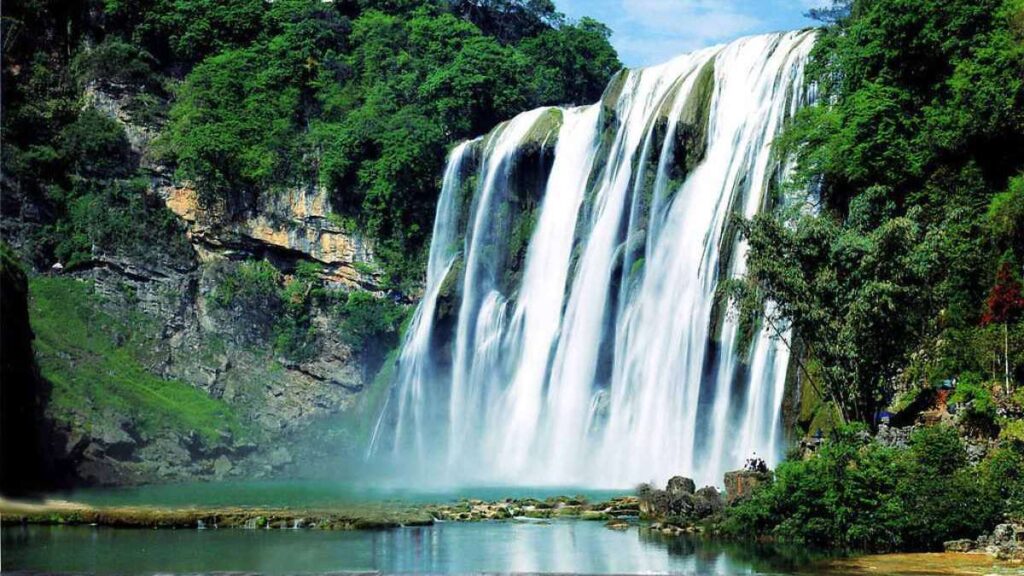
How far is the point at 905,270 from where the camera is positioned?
2203cm

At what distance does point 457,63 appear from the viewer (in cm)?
4878

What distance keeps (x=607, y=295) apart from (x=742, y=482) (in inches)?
550

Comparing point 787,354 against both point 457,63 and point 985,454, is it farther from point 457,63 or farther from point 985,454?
point 457,63

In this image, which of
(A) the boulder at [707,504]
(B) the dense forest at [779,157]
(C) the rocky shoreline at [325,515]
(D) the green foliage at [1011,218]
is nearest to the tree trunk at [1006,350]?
(B) the dense forest at [779,157]

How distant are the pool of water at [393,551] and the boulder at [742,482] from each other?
137 cm

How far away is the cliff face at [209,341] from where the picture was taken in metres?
39.7

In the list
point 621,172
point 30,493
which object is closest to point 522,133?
point 621,172

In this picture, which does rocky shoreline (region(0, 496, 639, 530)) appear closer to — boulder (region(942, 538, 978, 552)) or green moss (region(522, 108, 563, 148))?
boulder (region(942, 538, 978, 552))

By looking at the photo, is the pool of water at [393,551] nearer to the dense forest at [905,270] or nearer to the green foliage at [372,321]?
the dense forest at [905,270]

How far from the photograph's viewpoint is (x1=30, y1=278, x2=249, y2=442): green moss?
38.7 meters

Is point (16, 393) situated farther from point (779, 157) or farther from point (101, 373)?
point (779, 157)

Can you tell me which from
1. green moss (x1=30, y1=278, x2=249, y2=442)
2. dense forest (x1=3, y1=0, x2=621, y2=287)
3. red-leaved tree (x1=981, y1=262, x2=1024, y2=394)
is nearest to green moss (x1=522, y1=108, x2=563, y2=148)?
dense forest (x1=3, y1=0, x2=621, y2=287)

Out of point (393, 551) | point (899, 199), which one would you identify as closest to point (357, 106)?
point (899, 199)

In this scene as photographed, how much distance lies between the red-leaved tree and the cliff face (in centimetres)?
2405
